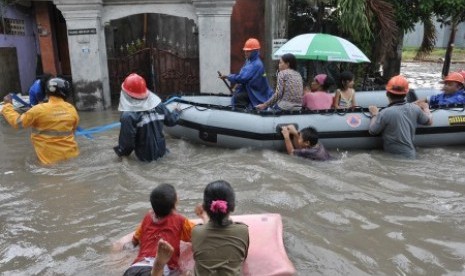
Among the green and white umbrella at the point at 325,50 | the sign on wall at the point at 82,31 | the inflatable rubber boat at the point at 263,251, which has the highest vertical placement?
the sign on wall at the point at 82,31

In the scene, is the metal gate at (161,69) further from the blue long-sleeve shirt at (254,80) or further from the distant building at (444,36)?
the distant building at (444,36)

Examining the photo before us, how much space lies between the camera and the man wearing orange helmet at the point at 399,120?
5.68 m

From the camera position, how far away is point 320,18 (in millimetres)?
9844

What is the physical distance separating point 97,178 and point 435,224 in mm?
3662

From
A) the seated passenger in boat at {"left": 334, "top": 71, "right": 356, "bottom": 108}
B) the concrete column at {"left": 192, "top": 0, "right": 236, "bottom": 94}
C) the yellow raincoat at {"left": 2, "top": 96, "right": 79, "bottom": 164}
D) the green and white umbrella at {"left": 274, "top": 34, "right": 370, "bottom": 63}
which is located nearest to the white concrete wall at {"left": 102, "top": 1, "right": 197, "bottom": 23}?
the concrete column at {"left": 192, "top": 0, "right": 236, "bottom": 94}

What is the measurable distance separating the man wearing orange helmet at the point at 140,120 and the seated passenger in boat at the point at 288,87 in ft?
5.36

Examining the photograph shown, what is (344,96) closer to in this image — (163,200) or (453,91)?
(453,91)

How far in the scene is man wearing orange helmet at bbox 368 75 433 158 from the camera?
5.68 metres

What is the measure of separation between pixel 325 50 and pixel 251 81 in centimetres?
119

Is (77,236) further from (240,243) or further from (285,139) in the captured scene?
(285,139)

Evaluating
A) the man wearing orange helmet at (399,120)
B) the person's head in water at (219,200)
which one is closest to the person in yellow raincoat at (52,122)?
the person's head in water at (219,200)

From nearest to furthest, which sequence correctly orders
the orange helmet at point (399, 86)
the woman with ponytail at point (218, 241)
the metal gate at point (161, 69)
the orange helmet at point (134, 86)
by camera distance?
1. the woman with ponytail at point (218, 241)
2. the orange helmet at point (134, 86)
3. the orange helmet at point (399, 86)
4. the metal gate at point (161, 69)

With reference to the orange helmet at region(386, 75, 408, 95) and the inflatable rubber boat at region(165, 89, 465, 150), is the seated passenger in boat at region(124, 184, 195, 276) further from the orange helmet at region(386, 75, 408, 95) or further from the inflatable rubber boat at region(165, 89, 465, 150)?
the orange helmet at region(386, 75, 408, 95)

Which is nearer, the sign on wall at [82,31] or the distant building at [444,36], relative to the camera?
the sign on wall at [82,31]
